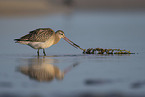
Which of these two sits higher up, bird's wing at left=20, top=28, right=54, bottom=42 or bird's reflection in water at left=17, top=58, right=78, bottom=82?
bird's wing at left=20, top=28, right=54, bottom=42

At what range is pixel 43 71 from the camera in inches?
390

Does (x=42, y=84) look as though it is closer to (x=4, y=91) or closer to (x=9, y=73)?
(x=4, y=91)

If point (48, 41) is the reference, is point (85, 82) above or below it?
below

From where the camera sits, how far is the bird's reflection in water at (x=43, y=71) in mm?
8928

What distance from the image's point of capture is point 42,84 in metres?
8.05

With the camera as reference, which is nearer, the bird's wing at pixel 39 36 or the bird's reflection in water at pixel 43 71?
the bird's reflection in water at pixel 43 71

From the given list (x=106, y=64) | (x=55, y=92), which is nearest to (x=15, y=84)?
(x=55, y=92)

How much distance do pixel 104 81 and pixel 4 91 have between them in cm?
234

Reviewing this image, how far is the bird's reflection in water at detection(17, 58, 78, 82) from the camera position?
8928 millimetres

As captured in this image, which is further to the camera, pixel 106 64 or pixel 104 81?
pixel 106 64

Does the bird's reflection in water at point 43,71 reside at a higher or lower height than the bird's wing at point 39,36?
lower

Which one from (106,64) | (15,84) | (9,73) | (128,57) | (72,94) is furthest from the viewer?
(128,57)

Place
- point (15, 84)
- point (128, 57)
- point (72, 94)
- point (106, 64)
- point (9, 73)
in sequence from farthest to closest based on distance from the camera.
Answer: point (128, 57) < point (106, 64) < point (9, 73) < point (15, 84) < point (72, 94)

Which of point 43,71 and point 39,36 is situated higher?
point 39,36
